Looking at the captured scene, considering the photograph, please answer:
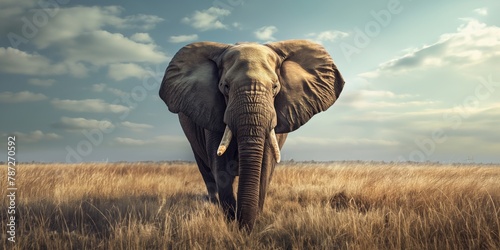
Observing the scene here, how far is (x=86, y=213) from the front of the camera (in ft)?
21.0

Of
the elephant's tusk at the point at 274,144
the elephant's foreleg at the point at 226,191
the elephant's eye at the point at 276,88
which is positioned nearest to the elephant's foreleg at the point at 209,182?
the elephant's foreleg at the point at 226,191

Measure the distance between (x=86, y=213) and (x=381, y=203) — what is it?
531 centimetres

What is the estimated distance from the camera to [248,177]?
5.54 meters

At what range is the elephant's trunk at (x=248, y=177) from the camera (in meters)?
5.47

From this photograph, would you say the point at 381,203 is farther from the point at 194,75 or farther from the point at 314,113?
the point at 194,75

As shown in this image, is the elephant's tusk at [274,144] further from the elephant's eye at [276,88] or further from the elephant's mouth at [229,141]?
the elephant's eye at [276,88]

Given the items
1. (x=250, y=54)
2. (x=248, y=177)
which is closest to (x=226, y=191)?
(x=248, y=177)

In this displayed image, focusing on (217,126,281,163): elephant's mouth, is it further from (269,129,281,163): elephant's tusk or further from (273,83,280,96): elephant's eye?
(273,83,280,96): elephant's eye

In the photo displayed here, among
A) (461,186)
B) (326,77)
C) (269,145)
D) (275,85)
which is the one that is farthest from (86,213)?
(461,186)

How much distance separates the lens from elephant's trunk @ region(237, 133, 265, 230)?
547 centimetres

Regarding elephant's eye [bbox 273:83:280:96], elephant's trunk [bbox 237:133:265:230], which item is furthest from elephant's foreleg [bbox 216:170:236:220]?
elephant's eye [bbox 273:83:280:96]

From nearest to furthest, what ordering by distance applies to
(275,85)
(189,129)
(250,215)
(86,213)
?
(250,215) < (275,85) < (86,213) < (189,129)

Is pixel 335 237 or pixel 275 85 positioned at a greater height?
pixel 275 85

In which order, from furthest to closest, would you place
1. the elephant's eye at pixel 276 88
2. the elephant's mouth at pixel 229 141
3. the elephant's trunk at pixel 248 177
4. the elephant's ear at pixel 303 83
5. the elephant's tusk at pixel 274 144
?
the elephant's ear at pixel 303 83, the elephant's eye at pixel 276 88, the elephant's tusk at pixel 274 144, the elephant's mouth at pixel 229 141, the elephant's trunk at pixel 248 177
